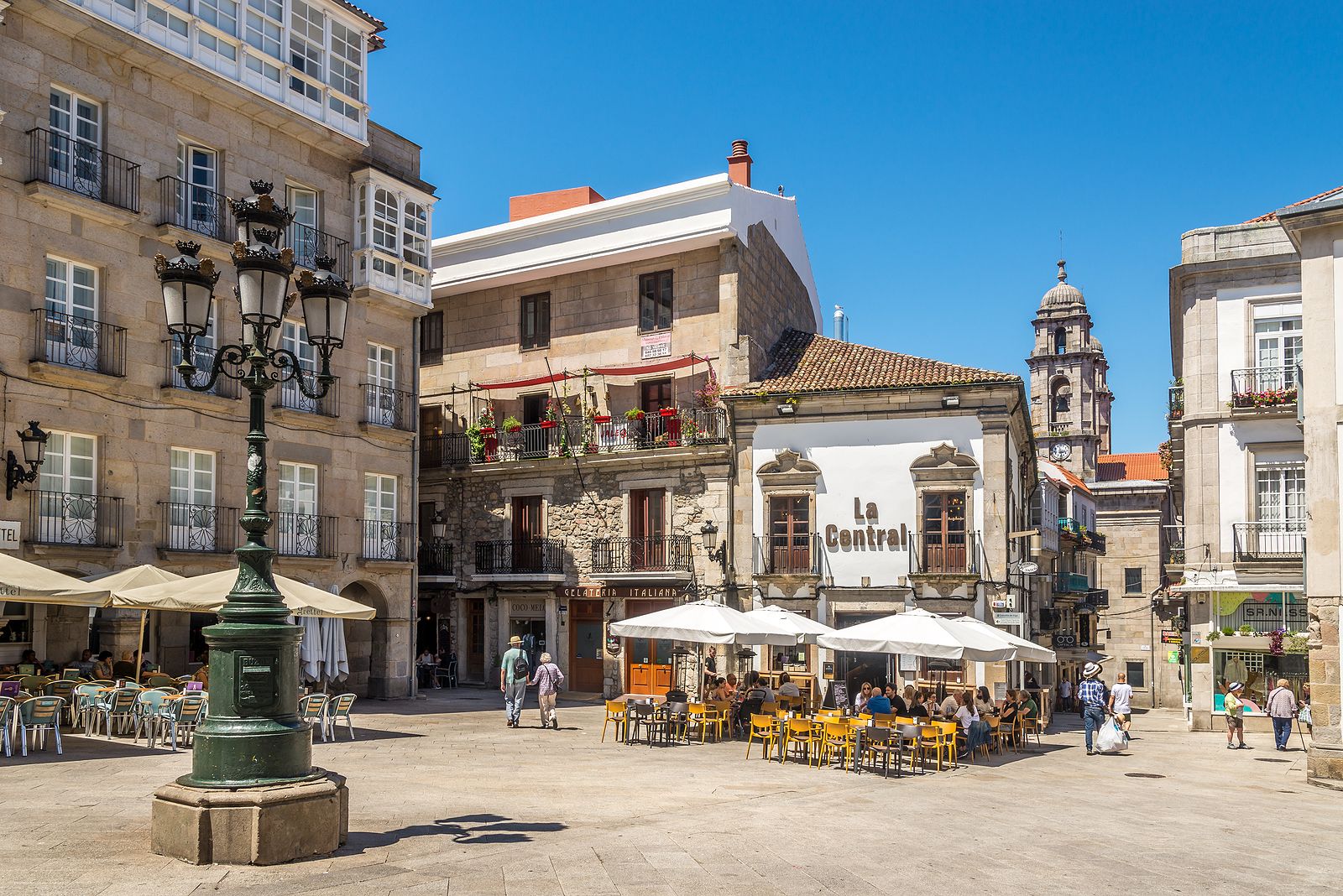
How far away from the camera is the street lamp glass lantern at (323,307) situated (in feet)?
33.3

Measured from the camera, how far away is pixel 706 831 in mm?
10922

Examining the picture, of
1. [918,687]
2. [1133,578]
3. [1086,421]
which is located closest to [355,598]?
[918,687]

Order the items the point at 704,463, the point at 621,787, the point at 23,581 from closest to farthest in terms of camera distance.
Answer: the point at 621,787, the point at 23,581, the point at 704,463

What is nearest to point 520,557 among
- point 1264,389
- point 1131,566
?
point 1264,389

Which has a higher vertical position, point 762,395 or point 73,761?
point 762,395

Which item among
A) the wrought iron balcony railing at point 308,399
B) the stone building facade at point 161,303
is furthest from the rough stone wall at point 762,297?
the wrought iron balcony railing at point 308,399

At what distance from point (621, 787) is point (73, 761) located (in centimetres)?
672

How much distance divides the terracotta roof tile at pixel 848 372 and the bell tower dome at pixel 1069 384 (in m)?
38.2

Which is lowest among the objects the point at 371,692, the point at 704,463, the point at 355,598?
the point at 371,692

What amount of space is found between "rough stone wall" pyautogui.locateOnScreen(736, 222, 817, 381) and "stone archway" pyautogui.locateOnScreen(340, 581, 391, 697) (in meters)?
10.6

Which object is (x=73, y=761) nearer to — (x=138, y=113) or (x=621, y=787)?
(x=621, y=787)

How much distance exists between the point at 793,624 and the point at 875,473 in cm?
706

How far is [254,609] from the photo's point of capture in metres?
8.93

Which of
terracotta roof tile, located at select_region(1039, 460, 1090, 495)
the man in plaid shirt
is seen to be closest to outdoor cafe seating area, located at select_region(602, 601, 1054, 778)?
the man in plaid shirt
